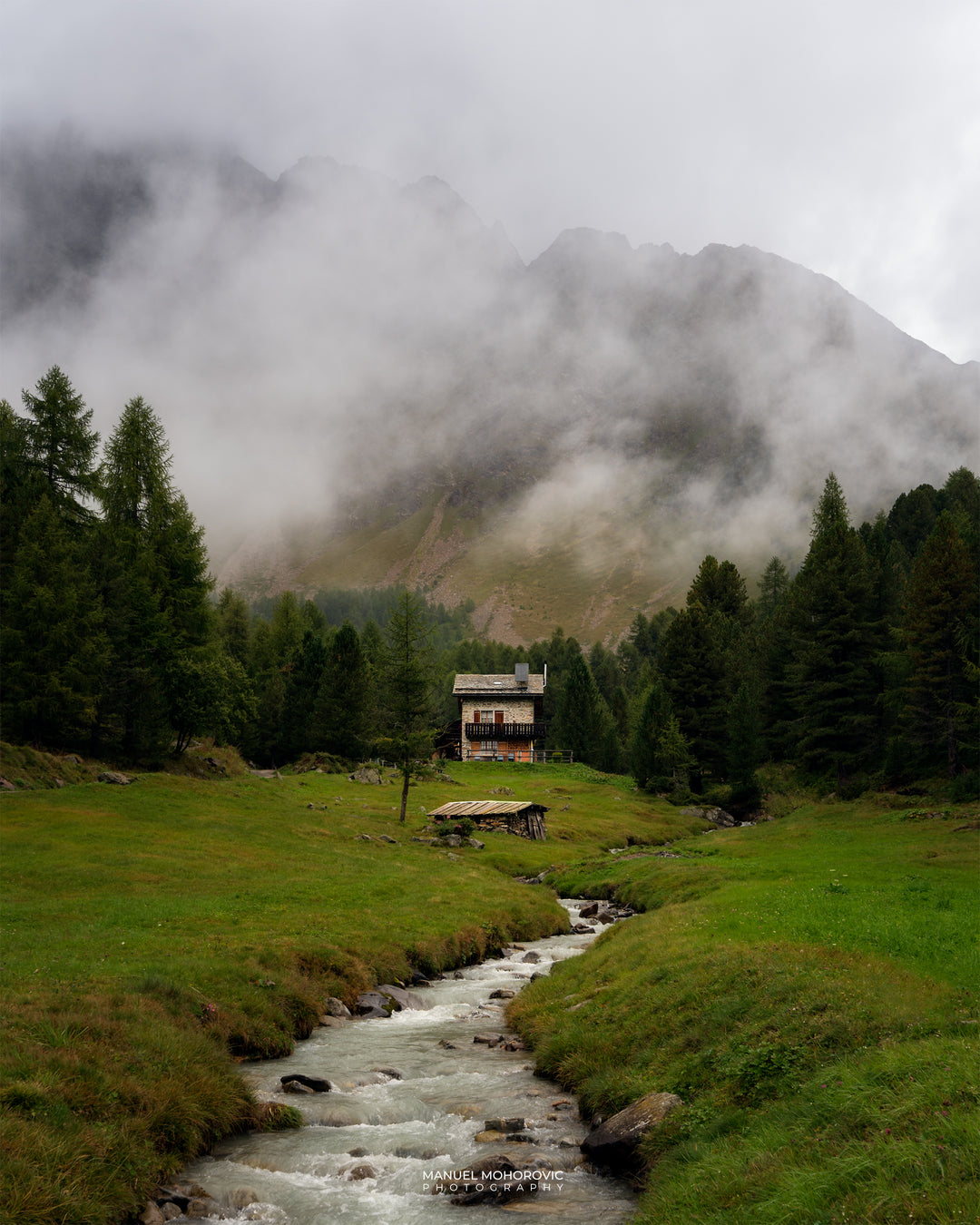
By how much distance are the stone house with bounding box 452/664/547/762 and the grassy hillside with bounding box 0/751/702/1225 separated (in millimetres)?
59559

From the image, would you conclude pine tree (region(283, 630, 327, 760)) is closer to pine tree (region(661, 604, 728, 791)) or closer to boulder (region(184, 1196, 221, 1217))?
pine tree (region(661, 604, 728, 791))

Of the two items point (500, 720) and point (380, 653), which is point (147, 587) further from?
point (500, 720)

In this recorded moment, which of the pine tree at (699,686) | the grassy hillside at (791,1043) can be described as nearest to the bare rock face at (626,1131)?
the grassy hillside at (791,1043)

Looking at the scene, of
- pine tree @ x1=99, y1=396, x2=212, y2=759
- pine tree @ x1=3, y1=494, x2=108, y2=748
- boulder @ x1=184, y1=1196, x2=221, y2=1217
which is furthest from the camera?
pine tree @ x1=99, y1=396, x2=212, y2=759

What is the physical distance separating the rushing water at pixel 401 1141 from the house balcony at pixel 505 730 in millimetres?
102386

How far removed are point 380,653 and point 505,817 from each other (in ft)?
66.0

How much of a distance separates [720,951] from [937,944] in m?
4.87

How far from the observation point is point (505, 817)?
6538 cm

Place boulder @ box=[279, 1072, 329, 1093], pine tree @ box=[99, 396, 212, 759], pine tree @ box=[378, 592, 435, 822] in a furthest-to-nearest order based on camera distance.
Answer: pine tree @ box=[378, 592, 435, 822] → pine tree @ box=[99, 396, 212, 759] → boulder @ box=[279, 1072, 329, 1093]

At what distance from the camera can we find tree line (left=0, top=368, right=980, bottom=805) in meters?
58.1

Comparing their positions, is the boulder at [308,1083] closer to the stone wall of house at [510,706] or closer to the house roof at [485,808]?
the house roof at [485,808]

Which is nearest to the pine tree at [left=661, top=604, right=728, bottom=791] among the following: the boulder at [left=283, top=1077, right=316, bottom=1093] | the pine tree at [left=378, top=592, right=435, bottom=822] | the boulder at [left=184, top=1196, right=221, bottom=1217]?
the pine tree at [left=378, top=592, right=435, bottom=822]

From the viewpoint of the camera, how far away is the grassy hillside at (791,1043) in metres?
8.37

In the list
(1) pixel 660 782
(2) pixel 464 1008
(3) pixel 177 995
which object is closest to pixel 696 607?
(1) pixel 660 782
